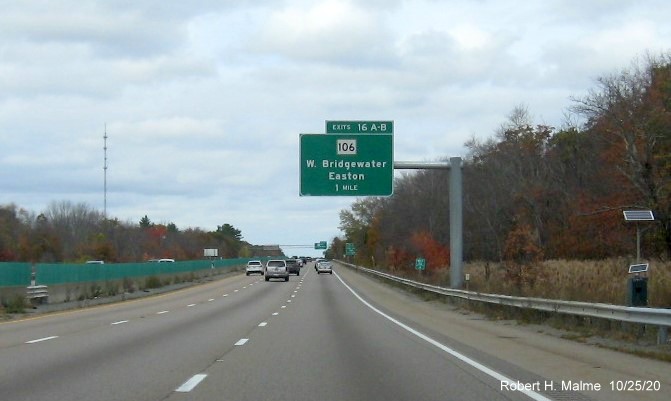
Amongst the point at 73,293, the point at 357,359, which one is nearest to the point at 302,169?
the point at 73,293

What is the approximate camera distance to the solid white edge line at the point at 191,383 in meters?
12.2

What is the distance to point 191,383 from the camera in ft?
42.3

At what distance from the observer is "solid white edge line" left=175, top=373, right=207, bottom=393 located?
39.9ft

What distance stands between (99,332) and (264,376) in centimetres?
1068

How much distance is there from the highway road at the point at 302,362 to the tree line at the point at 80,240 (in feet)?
217

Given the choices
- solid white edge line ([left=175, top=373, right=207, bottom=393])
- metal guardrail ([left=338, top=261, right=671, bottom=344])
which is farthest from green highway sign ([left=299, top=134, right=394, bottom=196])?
solid white edge line ([left=175, top=373, right=207, bottom=393])

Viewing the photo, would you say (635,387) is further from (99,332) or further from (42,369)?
(99,332)

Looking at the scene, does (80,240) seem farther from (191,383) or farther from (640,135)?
(191,383)

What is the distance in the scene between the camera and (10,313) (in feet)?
105

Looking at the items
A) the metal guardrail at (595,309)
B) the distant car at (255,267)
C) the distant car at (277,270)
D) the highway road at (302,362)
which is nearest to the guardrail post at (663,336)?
the metal guardrail at (595,309)

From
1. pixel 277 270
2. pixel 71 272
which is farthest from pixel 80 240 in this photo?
pixel 71 272

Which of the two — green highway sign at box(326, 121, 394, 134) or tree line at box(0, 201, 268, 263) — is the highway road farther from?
tree line at box(0, 201, 268, 263)

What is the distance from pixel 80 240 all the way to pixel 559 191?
270 ft

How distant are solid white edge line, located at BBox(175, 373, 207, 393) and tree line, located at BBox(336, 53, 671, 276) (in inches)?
894
